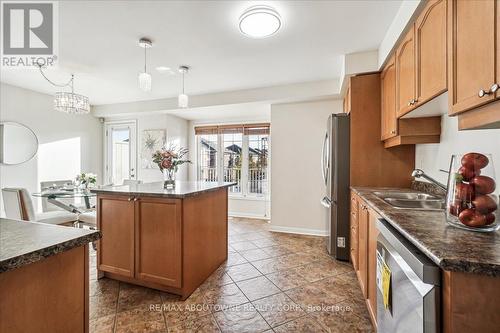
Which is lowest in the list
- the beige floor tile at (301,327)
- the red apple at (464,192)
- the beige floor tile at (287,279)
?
the beige floor tile at (301,327)

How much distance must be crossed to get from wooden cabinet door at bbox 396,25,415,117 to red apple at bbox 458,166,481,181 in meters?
0.85

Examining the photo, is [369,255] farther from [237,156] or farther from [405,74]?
[237,156]

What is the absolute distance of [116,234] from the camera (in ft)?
7.11

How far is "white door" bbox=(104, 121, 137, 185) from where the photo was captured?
5.10 metres

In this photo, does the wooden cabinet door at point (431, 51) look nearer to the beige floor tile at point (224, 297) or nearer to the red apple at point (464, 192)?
the red apple at point (464, 192)

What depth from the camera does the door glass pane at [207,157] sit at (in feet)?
17.8

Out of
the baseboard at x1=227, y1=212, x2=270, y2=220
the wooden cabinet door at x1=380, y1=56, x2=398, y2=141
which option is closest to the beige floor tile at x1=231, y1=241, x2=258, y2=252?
the baseboard at x1=227, y1=212, x2=270, y2=220

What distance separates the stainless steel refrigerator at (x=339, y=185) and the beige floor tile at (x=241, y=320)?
143cm

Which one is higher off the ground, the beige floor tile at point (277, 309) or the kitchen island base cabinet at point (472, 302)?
the kitchen island base cabinet at point (472, 302)

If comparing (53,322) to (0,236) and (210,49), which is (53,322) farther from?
(210,49)

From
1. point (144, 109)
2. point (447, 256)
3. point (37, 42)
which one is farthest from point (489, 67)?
point (144, 109)

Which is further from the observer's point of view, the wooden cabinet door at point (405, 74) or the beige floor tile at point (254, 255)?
the beige floor tile at point (254, 255)

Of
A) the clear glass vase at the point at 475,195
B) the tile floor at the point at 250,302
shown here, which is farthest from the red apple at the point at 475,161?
the tile floor at the point at 250,302

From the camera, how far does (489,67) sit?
0.92 m
